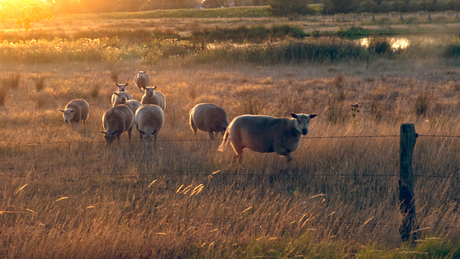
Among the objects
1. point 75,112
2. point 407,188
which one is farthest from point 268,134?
point 75,112

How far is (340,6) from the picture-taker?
63.4m

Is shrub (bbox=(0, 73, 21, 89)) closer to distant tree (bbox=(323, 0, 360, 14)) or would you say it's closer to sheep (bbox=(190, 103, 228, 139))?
sheep (bbox=(190, 103, 228, 139))

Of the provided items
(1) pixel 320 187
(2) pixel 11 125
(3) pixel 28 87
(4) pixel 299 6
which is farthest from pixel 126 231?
(4) pixel 299 6

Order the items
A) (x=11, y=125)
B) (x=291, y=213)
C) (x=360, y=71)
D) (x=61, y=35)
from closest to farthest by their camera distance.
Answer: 1. (x=291, y=213)
2. (x=11, y=125)
3. (x=360, y=71)
4. (x=61, y=35)

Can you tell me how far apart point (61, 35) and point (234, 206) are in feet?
122

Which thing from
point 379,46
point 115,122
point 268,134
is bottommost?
point 115,122

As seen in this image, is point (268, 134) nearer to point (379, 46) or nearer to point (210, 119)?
point (210, 119)

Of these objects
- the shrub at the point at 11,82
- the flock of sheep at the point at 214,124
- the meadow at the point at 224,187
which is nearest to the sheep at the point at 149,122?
the flock of sheep at the point at 214,124

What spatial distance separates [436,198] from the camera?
17.4 feet

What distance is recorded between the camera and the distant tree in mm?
62750

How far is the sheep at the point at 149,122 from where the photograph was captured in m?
8.12

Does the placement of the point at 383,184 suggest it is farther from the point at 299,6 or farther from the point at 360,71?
the point at 299,6

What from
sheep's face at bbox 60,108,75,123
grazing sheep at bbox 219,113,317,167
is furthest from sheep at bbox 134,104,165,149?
grazing sheep at bbox 219,113,317,167

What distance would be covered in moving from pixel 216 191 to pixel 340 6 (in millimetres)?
64800
